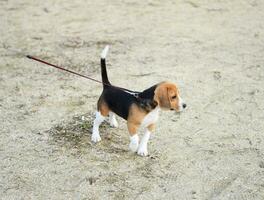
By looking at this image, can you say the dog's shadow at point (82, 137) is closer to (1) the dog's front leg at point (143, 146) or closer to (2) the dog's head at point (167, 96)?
(1) the dog's front leg at point (143, 146)

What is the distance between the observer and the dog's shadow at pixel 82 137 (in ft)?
17.6

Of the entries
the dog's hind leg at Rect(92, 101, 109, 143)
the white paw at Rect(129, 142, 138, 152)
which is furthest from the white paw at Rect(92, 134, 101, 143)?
the white paw at Rect(129, 142, 138, 152)

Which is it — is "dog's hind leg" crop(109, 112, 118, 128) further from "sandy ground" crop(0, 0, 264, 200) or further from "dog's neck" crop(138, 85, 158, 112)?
"dog's neck" crop(138, 85, 158, 112)

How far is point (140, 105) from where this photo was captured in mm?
4820

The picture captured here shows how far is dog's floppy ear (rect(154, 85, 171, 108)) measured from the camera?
4660 millimetres

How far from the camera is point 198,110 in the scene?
6.25 metres

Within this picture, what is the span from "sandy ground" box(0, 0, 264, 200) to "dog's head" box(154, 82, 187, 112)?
737 mm

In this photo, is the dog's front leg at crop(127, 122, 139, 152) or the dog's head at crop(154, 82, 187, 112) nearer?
the dog's head at crop(154, 82, 187, 112)

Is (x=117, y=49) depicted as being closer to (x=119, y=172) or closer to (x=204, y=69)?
(x=204, y=69)

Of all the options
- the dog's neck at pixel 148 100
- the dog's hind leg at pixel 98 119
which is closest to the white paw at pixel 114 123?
the dog's hind leg at pixel 98 119

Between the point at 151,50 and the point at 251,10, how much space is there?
297 cm

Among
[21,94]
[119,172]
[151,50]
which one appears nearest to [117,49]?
[151,50]

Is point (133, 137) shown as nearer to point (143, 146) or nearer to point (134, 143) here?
point (134, 143)

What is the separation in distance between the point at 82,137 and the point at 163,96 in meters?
1.32
